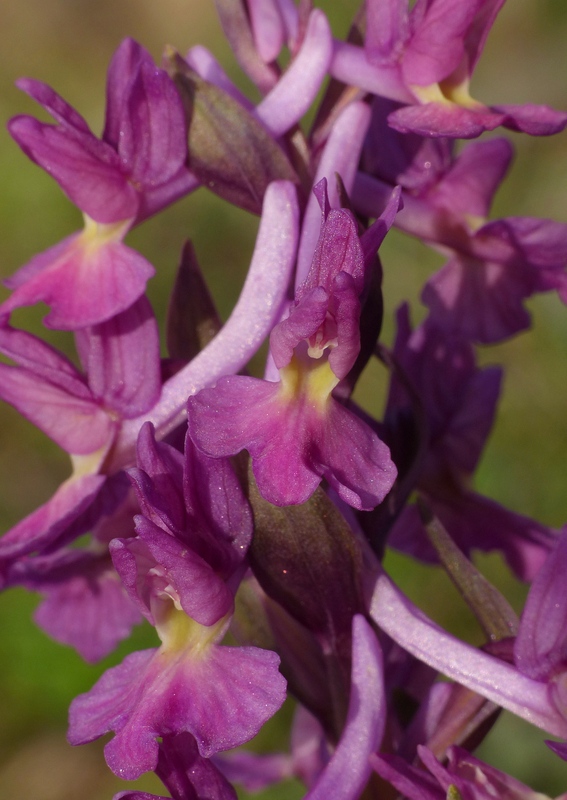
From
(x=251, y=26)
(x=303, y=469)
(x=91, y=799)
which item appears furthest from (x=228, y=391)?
(x=91, y=799)

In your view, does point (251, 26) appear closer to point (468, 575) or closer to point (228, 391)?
point (228, 391)

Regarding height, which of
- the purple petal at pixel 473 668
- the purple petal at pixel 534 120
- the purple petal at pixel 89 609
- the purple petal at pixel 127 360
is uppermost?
the purple petal at pixel 534 120

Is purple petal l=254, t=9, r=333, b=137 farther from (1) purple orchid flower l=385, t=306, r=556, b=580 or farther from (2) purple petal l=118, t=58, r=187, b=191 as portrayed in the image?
(1) purple orchid flower l=385, t=306, r=556, b=580

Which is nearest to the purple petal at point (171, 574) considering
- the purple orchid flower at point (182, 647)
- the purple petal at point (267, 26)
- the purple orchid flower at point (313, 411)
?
the purple orchid flower at point (182, 647)

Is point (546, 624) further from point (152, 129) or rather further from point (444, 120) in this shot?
point (152, 129)

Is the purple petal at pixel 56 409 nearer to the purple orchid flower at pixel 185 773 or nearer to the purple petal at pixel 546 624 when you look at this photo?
the purple orchid flower at pixel 185 773

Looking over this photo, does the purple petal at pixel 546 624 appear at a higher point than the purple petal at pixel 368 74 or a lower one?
lower

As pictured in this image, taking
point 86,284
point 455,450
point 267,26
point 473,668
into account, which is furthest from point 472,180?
point 473,668
